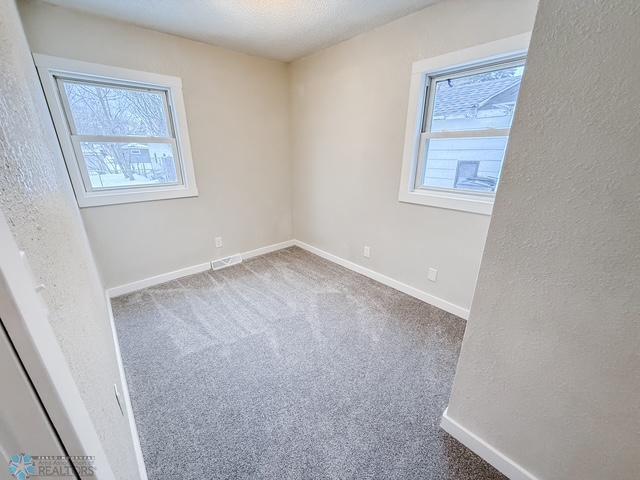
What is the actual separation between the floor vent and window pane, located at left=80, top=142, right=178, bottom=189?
1032 mm

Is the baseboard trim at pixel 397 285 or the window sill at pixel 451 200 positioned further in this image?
the baseboard trim at pixel 397 285

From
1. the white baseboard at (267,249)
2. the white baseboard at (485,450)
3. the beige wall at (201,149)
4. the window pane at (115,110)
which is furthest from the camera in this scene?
the white baseboard at (267,249)

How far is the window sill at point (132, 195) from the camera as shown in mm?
2219

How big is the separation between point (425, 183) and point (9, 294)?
251 cm

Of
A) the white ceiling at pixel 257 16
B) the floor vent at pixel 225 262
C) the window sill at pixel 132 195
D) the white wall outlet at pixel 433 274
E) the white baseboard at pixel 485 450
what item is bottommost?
the white baseboard at pixel 485 450

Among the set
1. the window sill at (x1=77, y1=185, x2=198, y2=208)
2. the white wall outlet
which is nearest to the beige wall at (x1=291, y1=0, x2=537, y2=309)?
the white wall outlet

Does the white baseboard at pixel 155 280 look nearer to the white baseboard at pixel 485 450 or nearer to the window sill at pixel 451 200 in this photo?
the window sill at pixel 451 200

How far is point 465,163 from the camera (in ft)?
6.79

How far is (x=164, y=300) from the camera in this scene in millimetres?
2443

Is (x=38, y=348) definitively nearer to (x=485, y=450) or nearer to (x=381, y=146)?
(x=485, y=450)

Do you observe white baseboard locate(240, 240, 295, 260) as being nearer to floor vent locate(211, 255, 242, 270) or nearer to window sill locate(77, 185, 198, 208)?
floor vent locate(211, 255, 242, 270)

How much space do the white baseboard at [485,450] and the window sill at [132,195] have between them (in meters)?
2.89

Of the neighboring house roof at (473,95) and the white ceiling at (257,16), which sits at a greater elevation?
the white ceiling at (257,16)

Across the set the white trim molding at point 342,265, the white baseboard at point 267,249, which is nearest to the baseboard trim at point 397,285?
the white trim molding at point 342,265
